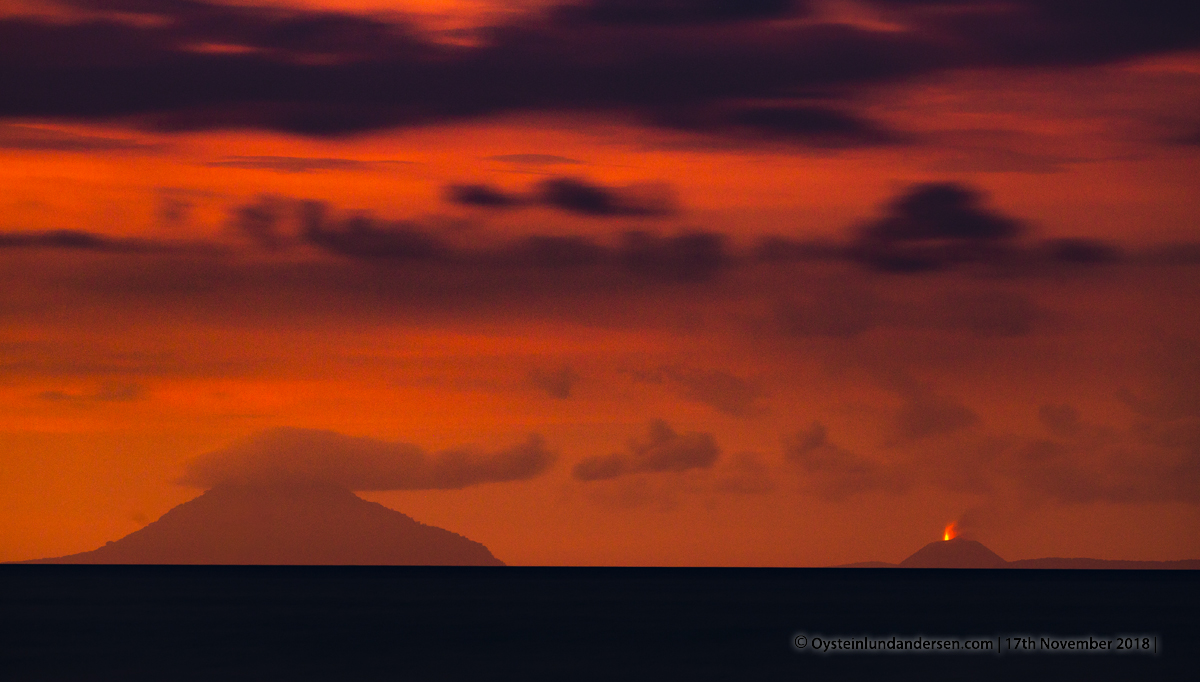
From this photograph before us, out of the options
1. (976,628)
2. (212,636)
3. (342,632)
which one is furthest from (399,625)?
(976,628)

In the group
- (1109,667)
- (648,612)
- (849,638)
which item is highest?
(648,612)

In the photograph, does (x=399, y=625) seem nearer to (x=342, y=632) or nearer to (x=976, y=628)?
(x=342, y=632)

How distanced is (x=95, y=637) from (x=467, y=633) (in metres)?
26.1

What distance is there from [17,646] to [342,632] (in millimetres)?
22501

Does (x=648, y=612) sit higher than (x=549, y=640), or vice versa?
(x=648, y=612)

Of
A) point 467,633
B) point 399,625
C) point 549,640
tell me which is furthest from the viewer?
point 399,625

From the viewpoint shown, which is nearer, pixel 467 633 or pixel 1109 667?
pixel 1109 667

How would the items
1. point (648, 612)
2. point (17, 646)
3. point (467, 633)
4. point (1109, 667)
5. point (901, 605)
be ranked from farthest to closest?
point (901, 605)
point (648, 612)
point (467, 633)
point (17, 646)
point (1109, 667)

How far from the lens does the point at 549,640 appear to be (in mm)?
92000

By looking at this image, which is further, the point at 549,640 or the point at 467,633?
the point at 467,633

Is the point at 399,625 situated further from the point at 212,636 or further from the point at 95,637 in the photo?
the point at 95,637

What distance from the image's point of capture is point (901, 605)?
16212 cm

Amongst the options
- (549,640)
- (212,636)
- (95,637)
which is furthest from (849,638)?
(95,637)

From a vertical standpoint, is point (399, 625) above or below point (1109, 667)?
above
